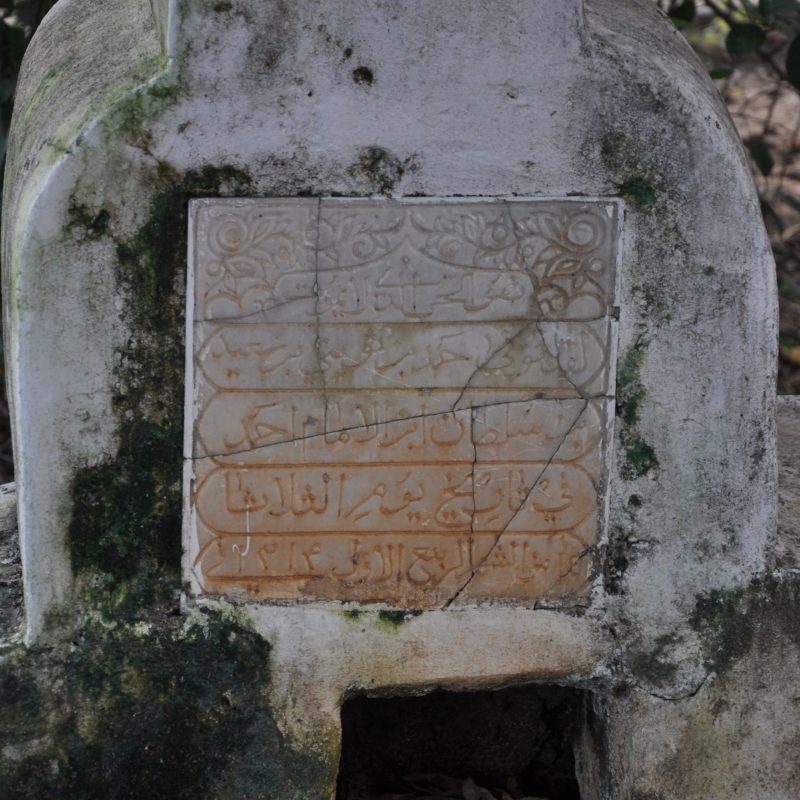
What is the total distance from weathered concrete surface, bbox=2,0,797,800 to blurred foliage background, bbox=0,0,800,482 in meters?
1.41

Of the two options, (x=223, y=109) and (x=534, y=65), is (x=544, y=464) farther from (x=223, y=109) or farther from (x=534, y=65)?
(x=223, y=109)

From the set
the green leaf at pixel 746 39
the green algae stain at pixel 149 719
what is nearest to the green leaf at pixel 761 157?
the green leaf at pixel 746 39

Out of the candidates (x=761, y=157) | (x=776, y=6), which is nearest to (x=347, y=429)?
(x=776, y=6)

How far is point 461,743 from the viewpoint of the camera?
3.21 m

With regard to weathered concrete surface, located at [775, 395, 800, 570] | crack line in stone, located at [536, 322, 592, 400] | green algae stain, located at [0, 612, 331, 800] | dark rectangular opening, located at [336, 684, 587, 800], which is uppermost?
crack line in stone, located at [536, 322, 592, 400]

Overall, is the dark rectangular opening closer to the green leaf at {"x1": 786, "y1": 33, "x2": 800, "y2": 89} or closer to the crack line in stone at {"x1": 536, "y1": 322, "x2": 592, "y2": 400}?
the crack line in stone at {"x1": 536, "y1": 322, "x2": 592, "y2": 400}

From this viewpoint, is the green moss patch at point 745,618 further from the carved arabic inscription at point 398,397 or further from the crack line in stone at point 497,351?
the crack line in stone at point 497,351

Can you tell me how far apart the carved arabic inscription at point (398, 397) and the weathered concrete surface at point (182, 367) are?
0.16 ft

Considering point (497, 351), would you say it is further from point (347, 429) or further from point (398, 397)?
point (347, 429)

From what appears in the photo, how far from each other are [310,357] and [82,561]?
1.97 feet

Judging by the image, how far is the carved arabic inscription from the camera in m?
2.33

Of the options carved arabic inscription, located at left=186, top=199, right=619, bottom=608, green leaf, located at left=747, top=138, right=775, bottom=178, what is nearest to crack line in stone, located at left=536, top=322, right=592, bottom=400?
carved arabic inscription, located at left=186, top=199, right=619, bottom=608

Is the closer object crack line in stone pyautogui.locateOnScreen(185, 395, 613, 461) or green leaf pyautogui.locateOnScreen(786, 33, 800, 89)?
crack line in stone pyautogui.locateOnScreen(185, 395, 613, 461)

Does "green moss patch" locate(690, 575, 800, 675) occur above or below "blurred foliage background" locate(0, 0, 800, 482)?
below
